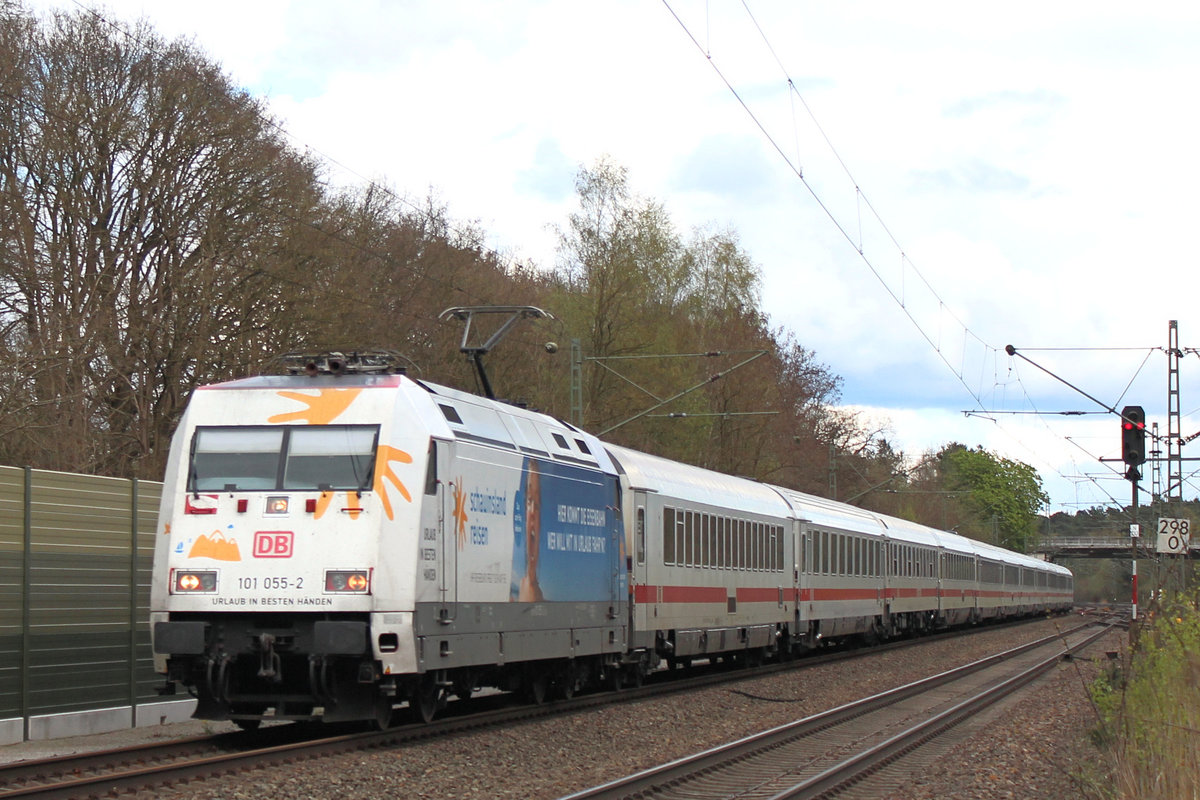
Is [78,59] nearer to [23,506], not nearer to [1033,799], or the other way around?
[23,506]

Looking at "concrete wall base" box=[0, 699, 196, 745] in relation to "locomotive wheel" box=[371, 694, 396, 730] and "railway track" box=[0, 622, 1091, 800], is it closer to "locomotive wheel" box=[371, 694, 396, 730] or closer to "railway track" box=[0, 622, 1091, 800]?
"railway track" box=[0, 622, 1091, 800]

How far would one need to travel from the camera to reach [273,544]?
12.7m

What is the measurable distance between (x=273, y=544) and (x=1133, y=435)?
12.4 m

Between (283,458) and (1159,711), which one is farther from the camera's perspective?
(283,458)

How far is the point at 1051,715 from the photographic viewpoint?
18297 mm

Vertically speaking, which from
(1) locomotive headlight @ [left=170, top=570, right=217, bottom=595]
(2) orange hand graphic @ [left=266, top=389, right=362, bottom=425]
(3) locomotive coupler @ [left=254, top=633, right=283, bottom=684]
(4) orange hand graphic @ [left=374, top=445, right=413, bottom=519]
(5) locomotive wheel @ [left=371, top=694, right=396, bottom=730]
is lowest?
(5) locomotive wheel @ [left=371, top=694, right=396, bottom=730]

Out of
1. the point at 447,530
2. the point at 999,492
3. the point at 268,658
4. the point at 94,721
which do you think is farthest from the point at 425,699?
the point at 999,492

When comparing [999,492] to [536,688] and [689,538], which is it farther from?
[536,688]

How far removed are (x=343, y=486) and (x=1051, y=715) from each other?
10051 millimetres

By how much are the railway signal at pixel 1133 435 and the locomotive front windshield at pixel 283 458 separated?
36.8 ft

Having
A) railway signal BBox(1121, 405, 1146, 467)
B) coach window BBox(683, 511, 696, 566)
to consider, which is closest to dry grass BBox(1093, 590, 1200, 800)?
railway signal BBox(1121, 405, 1146, 467)

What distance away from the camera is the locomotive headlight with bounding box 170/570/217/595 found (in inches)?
499

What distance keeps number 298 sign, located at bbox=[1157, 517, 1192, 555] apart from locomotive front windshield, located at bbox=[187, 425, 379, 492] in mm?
19009

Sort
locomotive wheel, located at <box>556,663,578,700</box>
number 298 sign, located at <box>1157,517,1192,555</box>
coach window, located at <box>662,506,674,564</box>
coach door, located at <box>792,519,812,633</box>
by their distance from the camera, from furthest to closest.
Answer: coach door, located at <box>792,519,812,633</box> < number 298 sign, located at <box>1157,517,1192,555</box> < coach window, located at <box>662,506,674,564</box> < locomotive wheel, located at <box>556,663,578,700</box>
